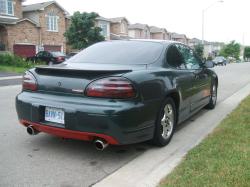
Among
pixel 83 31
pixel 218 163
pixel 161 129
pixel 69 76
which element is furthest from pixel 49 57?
pixel 218 163

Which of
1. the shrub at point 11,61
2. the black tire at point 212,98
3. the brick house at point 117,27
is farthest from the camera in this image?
the brick house at point 117,27

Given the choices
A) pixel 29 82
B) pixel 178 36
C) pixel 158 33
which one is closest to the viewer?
pixel 29 82

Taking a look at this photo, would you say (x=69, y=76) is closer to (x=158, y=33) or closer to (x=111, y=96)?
(x=111, y=96)

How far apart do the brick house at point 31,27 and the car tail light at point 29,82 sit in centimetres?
2795

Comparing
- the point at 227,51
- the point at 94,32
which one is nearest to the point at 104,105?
the point at 94,32

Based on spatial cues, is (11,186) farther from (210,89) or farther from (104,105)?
(210,89)

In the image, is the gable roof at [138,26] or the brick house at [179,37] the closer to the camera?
the gable roof at [138,26]

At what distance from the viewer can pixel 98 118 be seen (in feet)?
12.8

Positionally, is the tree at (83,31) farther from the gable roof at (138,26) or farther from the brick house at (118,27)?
the gable roof at (138,26)

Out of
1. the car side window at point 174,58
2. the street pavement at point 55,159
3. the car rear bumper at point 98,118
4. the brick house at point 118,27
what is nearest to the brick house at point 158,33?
the brick house at point 118,27

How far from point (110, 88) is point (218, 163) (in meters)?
1.48

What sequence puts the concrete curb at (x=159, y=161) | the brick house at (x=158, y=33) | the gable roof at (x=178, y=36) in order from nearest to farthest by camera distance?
the concrete curb at (x=159, y=161) < the brick house at (x=158, y=33) < the gable roof at (x=178, y=36)

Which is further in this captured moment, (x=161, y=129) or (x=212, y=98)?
(x=212, y=98)

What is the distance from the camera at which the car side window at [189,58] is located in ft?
19.3
